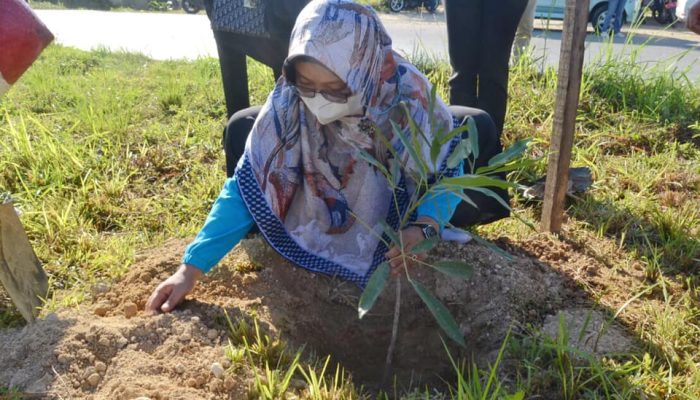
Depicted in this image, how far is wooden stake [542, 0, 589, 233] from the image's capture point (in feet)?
6.82

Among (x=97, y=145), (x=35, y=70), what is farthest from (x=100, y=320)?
(x=35, y=70)

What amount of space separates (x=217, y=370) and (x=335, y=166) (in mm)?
730

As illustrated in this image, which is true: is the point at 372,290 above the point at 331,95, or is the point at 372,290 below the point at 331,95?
below

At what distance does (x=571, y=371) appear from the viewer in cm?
160

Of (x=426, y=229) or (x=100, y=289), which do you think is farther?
(x=100, y=289)

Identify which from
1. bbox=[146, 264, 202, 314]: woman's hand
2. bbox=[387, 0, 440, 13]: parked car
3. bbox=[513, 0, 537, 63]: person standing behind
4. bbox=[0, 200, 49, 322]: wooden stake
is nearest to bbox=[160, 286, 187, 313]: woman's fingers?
bbox=[146, 264, 202, 314]: woman's hand

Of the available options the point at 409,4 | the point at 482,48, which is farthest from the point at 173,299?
the point at 409,4

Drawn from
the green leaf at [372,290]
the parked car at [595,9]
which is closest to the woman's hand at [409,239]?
the green leaf at [372,290]

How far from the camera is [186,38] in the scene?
26.0 ft

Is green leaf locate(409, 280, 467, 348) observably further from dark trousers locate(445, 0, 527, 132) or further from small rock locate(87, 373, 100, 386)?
dark trousers locate(445, 0, 527, 132)

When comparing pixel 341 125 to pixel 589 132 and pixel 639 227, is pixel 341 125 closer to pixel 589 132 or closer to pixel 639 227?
pixel 639 227

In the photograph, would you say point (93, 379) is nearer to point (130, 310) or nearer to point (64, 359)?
point (64, 359)

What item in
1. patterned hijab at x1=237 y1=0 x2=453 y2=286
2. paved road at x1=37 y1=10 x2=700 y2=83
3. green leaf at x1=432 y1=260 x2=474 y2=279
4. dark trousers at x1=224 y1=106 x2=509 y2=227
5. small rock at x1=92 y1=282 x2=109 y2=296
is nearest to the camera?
green leaf at x1=432 y1=260 x2=474 y2=279

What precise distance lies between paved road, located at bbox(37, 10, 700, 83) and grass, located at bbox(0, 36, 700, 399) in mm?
1840
